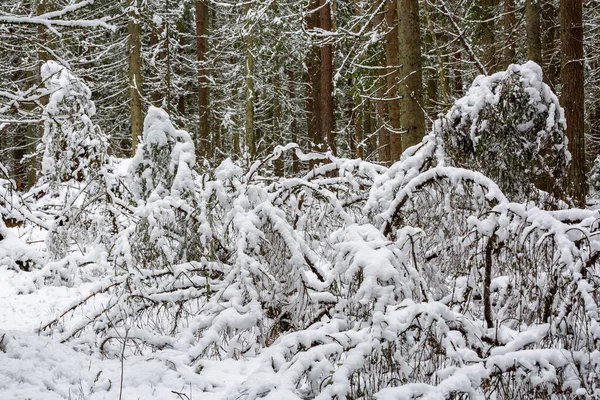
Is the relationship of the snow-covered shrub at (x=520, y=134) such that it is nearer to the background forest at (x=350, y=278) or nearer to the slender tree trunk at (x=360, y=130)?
the background forest at (x=350, y=278)

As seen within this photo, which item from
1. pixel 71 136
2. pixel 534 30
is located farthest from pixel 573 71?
pixel 71 136

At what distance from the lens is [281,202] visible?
520 centimetres

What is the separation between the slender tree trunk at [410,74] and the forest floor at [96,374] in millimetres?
4963

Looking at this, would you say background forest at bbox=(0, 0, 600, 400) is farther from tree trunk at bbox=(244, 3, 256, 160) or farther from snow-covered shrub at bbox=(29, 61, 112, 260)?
tree trunk at bbox=(244, 3, 256, 160)

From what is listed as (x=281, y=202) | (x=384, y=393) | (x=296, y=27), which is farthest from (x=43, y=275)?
(x=296, y=27)

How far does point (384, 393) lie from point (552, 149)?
113 inches

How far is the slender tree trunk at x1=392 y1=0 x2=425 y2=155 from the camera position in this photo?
760 centimetres

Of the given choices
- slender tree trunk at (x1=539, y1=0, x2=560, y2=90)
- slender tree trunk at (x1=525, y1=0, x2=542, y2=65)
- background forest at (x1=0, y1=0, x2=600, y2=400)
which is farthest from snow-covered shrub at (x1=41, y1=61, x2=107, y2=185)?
slender tree trunk at (x1=539, y1=0, x2=560, y2=90)

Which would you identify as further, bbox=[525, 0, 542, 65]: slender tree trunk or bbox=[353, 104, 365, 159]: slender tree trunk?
bbox=[353, 104, 365, 159]: slender tree trunk

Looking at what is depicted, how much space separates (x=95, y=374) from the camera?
368 centimetres

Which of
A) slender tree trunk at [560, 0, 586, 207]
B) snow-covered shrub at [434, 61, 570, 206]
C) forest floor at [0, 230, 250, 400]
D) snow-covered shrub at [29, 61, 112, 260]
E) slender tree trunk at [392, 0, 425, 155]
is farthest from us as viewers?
slender tree trunk at [560, 0, 586, 207]

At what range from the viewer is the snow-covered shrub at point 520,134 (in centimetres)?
416

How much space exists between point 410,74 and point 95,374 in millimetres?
6133

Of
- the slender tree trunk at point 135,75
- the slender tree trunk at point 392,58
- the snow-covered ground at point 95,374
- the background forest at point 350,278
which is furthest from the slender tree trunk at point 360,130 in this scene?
the snow-covered ground at point 95,374
